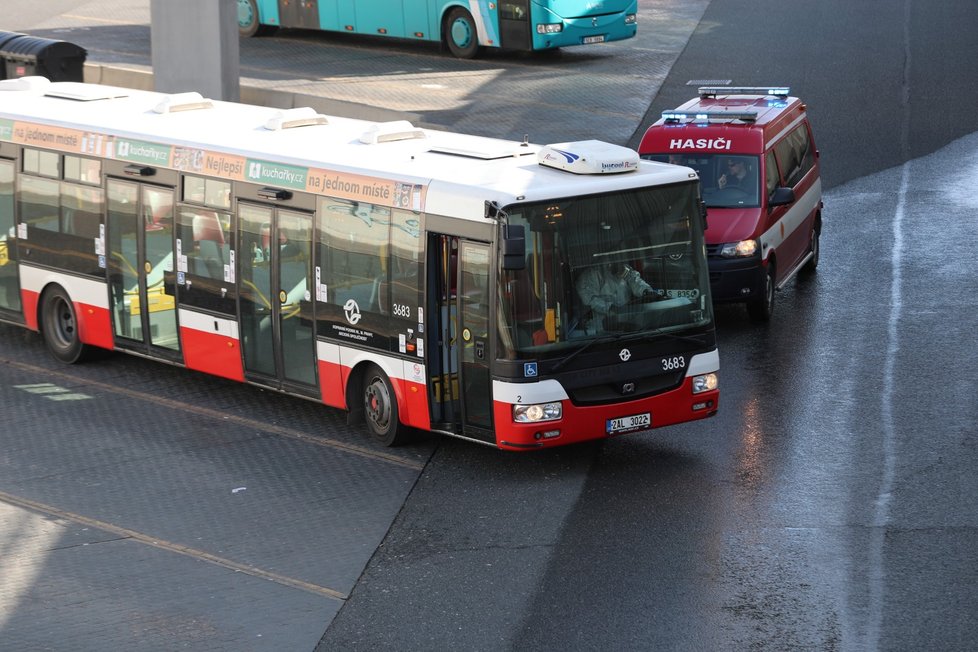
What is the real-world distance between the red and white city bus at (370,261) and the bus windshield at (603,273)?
0.7 inches

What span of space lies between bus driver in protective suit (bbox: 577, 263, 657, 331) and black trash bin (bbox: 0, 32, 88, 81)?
1595 cm

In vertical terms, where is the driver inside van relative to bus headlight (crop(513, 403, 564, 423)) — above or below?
above

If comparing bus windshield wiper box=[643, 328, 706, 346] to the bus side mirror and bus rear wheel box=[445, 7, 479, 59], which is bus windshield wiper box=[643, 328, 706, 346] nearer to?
the bus side mirror

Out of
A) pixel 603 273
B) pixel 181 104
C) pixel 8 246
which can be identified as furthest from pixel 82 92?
pixel 603 273

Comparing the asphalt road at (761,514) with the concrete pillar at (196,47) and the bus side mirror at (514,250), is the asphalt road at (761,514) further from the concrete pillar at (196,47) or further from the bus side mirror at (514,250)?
the concrete pillar at (196,47)

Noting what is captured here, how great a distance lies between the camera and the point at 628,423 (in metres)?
12.5

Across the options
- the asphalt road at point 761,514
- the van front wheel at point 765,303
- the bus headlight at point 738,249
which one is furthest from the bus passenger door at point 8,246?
Result: the van front wheel at point 765,303

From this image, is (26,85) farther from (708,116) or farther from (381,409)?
(708,116)

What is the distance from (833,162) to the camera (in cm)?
2528

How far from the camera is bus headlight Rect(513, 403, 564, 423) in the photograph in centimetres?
1212

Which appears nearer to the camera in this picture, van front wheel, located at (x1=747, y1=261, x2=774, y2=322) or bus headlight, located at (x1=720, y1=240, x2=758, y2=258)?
bus headlight, located at (x1=720, y1=240, x2=758, y2=258)

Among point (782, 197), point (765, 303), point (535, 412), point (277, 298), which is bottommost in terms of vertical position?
point (765, 303)

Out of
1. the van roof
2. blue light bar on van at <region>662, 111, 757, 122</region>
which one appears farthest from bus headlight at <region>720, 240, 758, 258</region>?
blue light bar on van at <region>662, 111, 757, 122</region>

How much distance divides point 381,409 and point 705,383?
2852mm
